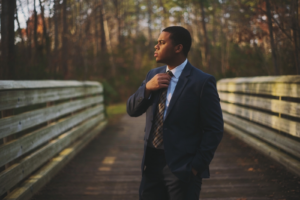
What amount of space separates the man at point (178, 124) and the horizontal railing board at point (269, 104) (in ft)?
8.68

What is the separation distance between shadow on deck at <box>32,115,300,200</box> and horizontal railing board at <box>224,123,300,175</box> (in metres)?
0.11

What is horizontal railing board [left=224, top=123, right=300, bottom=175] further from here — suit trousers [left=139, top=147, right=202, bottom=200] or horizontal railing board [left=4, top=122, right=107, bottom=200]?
horizontal railing board [left=4, top=122, right=107, bottom=200]

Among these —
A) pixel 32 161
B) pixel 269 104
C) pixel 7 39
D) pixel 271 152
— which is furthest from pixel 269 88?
pixel 7 39

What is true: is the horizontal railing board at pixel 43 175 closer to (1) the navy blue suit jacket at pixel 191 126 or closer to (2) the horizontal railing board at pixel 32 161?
(2) the horizontal railing board at pixel 32 161

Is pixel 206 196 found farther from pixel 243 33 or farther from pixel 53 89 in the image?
pixel 243 33

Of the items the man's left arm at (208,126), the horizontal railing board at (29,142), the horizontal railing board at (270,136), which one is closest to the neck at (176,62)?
the man's left arm at (208,126)

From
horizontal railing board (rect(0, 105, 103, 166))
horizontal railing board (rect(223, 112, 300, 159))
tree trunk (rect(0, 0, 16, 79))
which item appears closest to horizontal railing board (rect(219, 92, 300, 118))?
horizontal railing board (rect(223, 112, 300, 159))

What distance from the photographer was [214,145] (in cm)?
249

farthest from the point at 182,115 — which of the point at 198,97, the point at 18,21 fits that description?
the point at 18,21

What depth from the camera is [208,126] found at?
2.51 metres

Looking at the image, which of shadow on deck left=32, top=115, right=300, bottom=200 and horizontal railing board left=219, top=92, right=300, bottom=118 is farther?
horizontal railing board left=219, top=92, right=300, bottom=118

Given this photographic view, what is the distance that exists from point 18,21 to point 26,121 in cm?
278

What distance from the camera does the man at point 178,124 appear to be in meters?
2.46

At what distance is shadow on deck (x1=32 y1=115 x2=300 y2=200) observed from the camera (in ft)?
14.6
